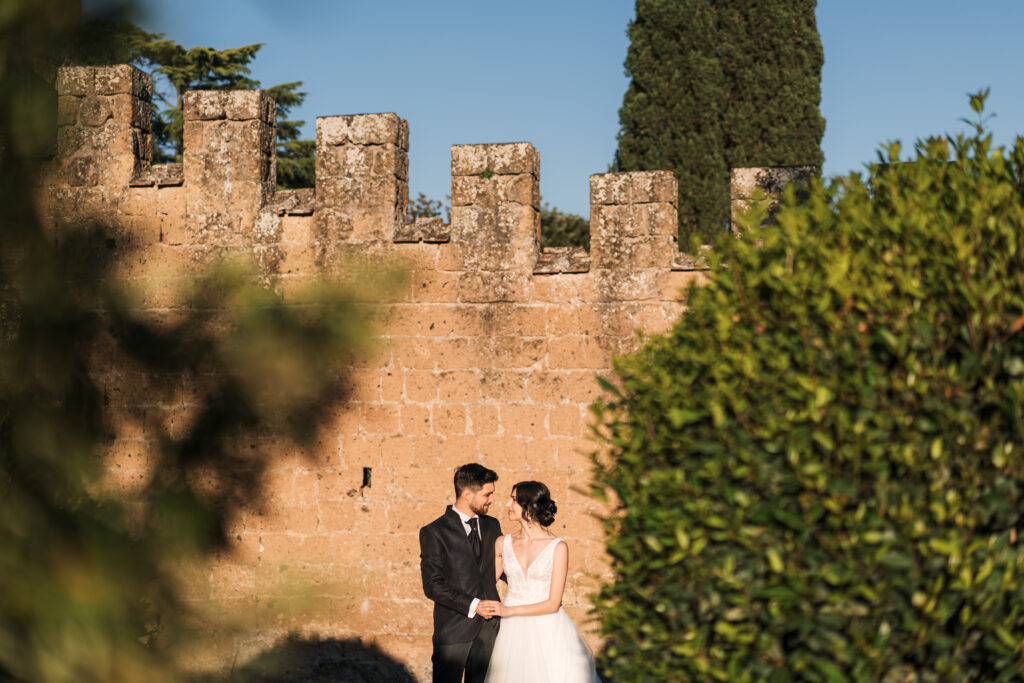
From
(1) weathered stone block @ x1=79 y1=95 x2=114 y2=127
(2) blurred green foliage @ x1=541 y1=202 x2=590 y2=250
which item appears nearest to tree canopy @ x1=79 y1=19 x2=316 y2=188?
(2) blurred green foliage @ x1=541 y1=202 x2=590 y2=250

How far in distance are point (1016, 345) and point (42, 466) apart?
2116 mm

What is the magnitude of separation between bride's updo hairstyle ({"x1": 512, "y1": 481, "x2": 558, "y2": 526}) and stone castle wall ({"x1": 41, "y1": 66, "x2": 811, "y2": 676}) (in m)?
1.62

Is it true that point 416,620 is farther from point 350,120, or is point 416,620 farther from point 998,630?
point 998,630

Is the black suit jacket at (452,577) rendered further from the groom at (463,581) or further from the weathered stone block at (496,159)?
the weathered stone block at (496,159)

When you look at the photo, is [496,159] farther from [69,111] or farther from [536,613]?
[69,111]

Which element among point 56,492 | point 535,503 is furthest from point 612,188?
point 56,492

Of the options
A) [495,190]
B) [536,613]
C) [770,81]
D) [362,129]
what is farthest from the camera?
[770,81]

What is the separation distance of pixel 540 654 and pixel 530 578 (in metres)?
0.36

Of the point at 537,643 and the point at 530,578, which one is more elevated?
the point at 530,578

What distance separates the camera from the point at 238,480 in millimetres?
6719

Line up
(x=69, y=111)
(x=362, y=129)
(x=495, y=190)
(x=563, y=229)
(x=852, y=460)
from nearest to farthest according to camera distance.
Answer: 1. (x=852, y=460)
2. (x=69, y=111)
3. (x=495, y=190)
4. (x=362, y=129)
5. (x=563, y=229)

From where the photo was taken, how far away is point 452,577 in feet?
15.8

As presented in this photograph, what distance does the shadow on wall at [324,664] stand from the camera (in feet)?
21.4

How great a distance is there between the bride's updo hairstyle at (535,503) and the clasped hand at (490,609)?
0.44 metres
